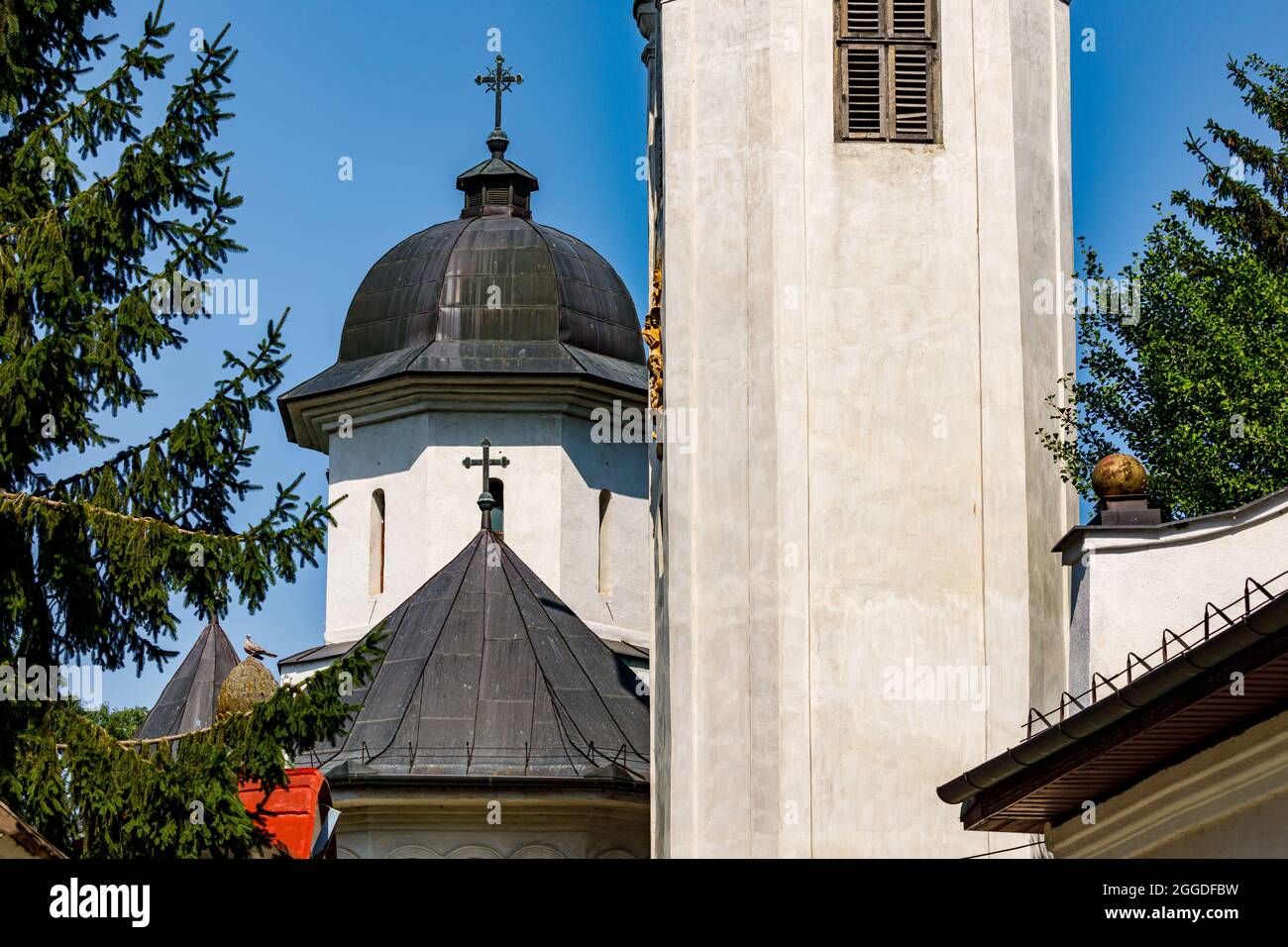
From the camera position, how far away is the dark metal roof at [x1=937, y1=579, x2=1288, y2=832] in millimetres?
9477

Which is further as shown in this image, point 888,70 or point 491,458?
point 491,458

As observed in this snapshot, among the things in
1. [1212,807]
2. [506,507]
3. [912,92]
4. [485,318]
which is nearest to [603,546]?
[506,507]

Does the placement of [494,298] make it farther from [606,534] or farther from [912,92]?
[912,92]

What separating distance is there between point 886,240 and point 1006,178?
3.76 feet

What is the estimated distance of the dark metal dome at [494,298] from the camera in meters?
33.1

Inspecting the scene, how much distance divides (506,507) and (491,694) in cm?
595

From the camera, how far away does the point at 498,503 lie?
32.2 meters

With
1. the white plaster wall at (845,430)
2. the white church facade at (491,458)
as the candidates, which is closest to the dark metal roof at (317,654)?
the white church facade at (491,458)

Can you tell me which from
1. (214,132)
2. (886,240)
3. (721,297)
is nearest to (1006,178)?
(886,240)

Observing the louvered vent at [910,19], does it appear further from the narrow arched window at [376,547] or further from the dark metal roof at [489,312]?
Result: the narrow arched window at [376,547]

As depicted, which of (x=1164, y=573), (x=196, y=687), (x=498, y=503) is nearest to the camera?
(x=1164, y=573)

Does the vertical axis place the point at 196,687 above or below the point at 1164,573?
above

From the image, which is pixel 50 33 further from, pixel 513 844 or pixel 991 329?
pixel 513 844

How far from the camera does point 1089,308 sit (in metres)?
19.9
